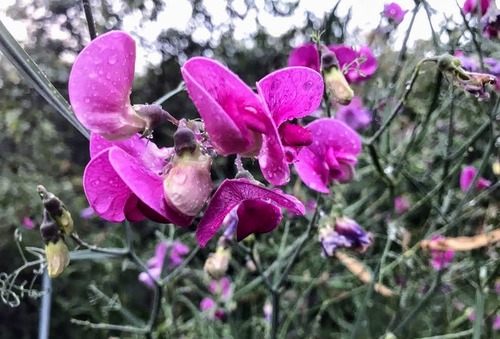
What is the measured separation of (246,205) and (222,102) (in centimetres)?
6

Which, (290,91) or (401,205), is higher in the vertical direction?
(290,91)

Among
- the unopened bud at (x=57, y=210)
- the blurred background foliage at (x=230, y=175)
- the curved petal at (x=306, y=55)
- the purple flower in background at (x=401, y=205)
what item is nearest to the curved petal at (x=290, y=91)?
the unopened bud at (x=57, y=210)

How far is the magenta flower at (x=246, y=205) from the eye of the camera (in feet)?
1.14

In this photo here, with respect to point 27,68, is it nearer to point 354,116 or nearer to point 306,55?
point 306,55

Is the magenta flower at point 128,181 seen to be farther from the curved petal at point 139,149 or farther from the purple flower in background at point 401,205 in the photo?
the purple flower in background at point 401,205

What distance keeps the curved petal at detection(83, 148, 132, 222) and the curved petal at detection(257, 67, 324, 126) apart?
96 millimetres

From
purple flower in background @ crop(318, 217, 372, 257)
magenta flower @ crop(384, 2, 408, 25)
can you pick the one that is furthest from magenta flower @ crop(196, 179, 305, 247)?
magenta flower @ crop(384, 2, 408, 25)

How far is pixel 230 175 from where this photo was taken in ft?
7.36

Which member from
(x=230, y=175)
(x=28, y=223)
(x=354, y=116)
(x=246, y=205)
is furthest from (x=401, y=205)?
(x=246, y=205)

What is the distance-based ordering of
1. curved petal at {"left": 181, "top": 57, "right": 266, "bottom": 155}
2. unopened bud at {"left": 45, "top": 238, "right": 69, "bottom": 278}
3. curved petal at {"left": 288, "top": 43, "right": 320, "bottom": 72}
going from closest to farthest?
curved petal at {"left": 181, "top": 57, "right": 266, "bottom": 155} < unopened bud at {"left": 45, "top": 238, "right": 69, "bottom": 278} < curved petal at {"left": 288, "top": 43, "right": 320, "bottom": 72}

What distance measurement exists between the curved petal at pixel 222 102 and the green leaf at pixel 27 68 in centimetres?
12

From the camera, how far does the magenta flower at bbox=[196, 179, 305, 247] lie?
0.35m

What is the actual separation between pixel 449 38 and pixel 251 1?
0.73 metres

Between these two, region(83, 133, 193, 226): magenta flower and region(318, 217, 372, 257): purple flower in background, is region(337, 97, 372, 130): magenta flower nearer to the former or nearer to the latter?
region(318, 217, 372, 257): purple flower in background
